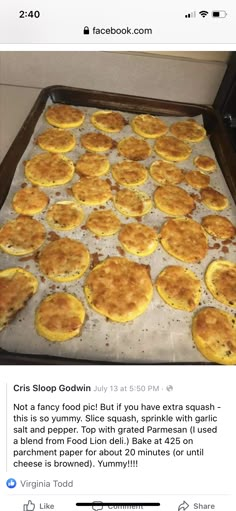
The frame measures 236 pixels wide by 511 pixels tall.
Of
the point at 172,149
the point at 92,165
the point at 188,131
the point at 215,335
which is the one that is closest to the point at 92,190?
the point at 92,165

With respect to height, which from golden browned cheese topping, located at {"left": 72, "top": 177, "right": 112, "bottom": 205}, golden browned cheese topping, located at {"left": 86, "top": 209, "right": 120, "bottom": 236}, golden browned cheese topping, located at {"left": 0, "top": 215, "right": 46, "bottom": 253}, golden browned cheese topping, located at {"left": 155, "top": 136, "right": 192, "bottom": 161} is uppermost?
golden browned cheese topping, located at {"left": 155, "top": 136, "right": 192, "bottom": 161}

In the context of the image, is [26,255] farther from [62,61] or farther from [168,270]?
[62,61]
